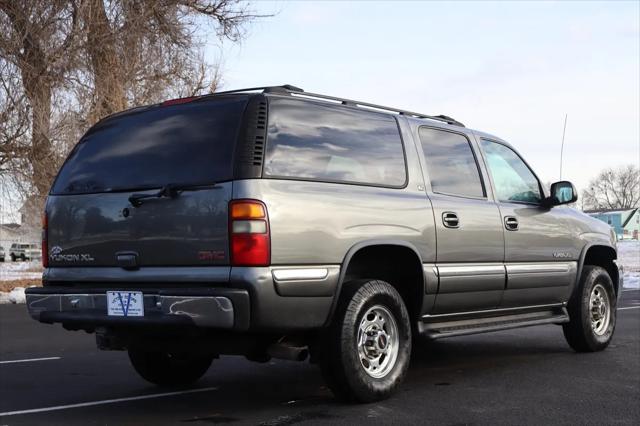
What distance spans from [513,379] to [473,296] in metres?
0.74

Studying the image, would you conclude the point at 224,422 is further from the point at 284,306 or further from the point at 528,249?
the point at 528,249

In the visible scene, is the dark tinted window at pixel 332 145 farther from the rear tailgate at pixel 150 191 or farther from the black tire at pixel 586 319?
the black tire at pixel 586 319

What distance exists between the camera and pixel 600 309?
26.8ft

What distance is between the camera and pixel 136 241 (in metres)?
5.22

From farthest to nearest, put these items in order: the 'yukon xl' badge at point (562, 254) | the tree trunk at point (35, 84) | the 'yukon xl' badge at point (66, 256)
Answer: the tree trunk at point (35, 84) → the 'yukon xl' badge at point (562, 254) → the 'yukon xl' badge at point (66, 256)

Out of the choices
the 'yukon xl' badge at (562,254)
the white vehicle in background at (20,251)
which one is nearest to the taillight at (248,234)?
the 'yukon xl' badge at (562,254)

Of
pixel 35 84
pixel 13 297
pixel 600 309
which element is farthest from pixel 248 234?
pixel 35 84

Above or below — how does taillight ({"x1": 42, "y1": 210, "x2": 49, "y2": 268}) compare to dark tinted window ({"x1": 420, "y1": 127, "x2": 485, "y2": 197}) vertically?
below

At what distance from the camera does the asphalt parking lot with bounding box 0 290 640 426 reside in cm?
523

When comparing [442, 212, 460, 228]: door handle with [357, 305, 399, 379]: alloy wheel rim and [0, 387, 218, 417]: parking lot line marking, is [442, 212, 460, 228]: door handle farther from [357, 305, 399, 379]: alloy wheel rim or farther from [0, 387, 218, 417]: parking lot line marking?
[0, 387, 218, 417]: parking lot line marking

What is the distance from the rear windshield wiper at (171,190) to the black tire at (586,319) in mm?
4221

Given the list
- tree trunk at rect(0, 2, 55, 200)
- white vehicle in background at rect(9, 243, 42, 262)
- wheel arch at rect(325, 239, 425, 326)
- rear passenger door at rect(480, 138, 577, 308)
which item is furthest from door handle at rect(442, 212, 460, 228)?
white vehicle in background at rect(9, 243, 42, 262)

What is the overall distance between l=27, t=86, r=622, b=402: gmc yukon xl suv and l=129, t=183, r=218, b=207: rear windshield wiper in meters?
0.01

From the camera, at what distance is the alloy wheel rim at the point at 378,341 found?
555 centimetres
